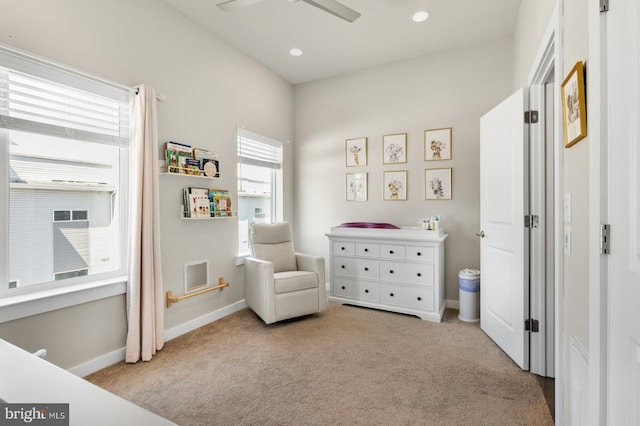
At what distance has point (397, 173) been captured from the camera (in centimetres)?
396

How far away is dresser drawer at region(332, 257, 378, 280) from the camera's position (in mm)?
3611

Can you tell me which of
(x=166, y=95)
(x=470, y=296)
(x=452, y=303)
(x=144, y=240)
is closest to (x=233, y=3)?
(x=166, y=95)

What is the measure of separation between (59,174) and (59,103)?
0.48m

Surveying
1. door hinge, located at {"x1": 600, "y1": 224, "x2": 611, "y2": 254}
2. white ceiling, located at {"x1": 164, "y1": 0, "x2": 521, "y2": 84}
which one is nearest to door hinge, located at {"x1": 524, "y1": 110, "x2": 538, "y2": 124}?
white ceiling, located at {"x1": 164, "y1": 0, "x2": 521, "y2": 84}

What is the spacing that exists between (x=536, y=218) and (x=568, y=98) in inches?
44.3

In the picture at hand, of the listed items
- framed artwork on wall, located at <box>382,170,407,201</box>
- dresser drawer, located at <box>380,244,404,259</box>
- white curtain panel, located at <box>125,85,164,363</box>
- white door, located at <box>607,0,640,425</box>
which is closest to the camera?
white door, located at <box>607,0,640,425</box>

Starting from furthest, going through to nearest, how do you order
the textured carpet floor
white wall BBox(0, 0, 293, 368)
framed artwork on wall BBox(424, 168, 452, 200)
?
framed artwork on wall BBox(424, 168, 452, 200) → white wall BBox(0, 0, 293, 368) → the textured carpet floor

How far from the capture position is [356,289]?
3715 millimetres

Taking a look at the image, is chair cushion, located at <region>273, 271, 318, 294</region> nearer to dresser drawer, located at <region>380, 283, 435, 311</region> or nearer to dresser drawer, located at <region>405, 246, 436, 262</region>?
dresser drawer, located at <region>380, 283, 435, 311</region>

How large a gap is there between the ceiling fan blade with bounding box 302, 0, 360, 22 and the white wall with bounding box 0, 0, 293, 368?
1.43m

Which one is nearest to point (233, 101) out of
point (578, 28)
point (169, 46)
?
point (169, 46)

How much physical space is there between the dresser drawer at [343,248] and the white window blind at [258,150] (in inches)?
54.5

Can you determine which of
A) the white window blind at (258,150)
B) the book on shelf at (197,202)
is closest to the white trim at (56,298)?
the book on shelf at (197,202)

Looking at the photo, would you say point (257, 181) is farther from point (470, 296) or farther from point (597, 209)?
point (597, 209)
